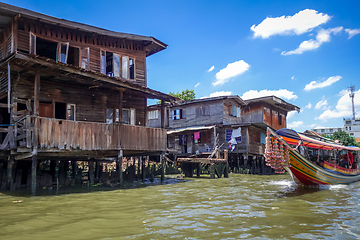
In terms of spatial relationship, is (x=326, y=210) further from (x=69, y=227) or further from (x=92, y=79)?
(x=92, y=79)

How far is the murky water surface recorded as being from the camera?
5539 mm

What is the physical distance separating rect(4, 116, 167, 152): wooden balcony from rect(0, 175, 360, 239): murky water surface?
252 cm

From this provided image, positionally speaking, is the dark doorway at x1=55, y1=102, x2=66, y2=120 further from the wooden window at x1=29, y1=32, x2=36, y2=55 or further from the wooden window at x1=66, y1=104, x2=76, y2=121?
the wooden window at x1=29, y1=32, x2=36, y2=55

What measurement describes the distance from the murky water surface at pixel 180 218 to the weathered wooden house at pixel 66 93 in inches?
121

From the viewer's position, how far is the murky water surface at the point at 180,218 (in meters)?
5.54

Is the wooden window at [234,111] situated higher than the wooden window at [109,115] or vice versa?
the wooden window at [234,111]

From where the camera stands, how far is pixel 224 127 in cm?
2748

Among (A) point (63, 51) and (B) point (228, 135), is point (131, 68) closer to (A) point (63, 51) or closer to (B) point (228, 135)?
(A) point (63, 51)

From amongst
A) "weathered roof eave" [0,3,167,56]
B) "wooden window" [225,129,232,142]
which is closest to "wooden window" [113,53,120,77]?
"weathered roof eave" [0,3,167,56]

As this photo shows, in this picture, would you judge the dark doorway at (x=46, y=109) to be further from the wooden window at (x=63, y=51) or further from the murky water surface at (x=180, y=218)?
the murky water surface at (x=180, y=218)

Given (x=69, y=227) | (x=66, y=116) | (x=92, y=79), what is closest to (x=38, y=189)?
(x=66, y=116)

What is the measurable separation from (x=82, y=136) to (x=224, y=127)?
1719 centimetres

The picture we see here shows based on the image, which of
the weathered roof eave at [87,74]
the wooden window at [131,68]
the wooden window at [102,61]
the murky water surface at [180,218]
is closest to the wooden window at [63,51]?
the wooden window at [102,61]

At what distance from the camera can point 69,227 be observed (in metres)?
6.01
